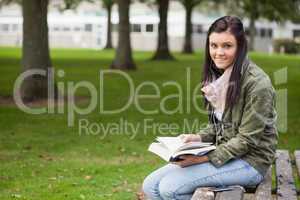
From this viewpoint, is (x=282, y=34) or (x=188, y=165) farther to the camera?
(x=282, y=34)

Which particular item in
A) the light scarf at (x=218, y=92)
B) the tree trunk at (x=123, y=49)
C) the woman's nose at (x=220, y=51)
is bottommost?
the tree trunk at (x=123, y=49)

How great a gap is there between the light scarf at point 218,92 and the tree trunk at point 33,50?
12183 mm

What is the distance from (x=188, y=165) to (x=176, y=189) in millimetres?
197

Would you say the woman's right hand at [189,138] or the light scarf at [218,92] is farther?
the woman's right hand at [189,138]

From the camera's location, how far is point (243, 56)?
5090 mm

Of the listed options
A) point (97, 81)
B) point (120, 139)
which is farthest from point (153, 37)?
point (120, 139)

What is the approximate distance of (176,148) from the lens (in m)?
4.89

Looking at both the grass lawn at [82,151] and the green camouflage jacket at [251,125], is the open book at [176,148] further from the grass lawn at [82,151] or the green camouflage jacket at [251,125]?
the grass lawn at [82,151]

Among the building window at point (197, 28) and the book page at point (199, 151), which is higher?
the book page at point (199, 151)

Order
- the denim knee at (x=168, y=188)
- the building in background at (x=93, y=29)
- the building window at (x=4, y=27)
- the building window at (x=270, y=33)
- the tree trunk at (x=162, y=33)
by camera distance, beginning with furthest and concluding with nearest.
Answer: the building window at (x=270, y=33) < the building window at (x=4, y=27) < the building in background at (x=93, y=29) < the tree trunk at (x=162, y=33) < the denim knee at (x=168, y=188)

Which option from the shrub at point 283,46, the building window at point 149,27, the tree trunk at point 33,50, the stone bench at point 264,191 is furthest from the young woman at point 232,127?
the building window at point 149,27

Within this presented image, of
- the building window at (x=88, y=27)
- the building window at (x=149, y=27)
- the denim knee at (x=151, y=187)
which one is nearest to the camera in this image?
the denim knee at (x=151, y=187)

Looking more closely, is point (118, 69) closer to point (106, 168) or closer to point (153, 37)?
point (106, 168)

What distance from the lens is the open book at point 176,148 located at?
4.87 metres
